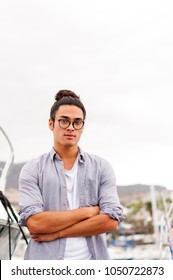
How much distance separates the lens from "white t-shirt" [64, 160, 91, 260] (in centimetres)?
263

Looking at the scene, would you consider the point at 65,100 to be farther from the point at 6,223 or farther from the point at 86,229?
the point at 6,223

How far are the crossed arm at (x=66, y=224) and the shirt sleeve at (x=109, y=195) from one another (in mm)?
59

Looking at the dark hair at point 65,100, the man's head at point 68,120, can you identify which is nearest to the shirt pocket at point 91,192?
the man's head at point 68,120

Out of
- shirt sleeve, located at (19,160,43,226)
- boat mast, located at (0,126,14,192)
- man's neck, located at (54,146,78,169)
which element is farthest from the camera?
boat mast, located at (0,126,14,192)

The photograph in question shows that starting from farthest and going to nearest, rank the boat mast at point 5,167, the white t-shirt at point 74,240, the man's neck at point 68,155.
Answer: the boat mast at point 5,167
the man's neck at point 68,155
the white t-shirt at point 74,240

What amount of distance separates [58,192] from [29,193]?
17 cm

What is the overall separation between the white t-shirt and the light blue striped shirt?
0.02 meters

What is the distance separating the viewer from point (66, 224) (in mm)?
2682

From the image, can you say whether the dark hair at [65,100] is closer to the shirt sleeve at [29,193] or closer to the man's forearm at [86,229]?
the shirt sleeve at [29,193]

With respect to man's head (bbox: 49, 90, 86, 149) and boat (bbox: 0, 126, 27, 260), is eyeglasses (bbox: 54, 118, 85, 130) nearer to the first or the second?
man's head (bbox: 49, 90, 86, 149)

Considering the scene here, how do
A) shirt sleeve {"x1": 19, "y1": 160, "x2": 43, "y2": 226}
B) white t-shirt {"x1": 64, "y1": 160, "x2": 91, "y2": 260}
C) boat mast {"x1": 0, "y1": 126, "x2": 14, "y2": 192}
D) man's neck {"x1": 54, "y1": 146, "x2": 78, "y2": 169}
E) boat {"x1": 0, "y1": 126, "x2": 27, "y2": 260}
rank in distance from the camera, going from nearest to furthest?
white t-shirt {"x1": 64, "y1": 160, "x2": 91, "y2": 260} → shirt sleeve {"x1": 19, "y1": 160, "x2": 43, "y2": 226} → man's neck {"x1": 54, "y1": 146, "x2": 78, "y2": 169} → boat {"x1": 0, "y1": 126, "x2": 27, "y2": 260} → boat mast {"x1": 0, "y1": 126, "x2": 14, "y2": 192}

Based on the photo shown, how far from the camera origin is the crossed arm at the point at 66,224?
268 cm

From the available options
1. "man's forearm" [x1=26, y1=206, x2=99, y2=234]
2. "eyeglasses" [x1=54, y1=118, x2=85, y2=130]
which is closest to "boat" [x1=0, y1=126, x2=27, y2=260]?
"man's forearm" [x1=26, y1=206, x2=99, y2=234]
